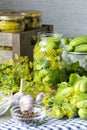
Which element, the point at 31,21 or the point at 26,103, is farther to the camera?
the point at 31,21

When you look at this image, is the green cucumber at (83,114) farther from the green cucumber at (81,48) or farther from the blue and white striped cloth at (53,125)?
the green cucumber at (81,48)

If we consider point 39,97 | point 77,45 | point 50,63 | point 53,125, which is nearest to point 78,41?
point 77,45

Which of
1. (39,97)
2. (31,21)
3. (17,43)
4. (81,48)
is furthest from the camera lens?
(31,21)

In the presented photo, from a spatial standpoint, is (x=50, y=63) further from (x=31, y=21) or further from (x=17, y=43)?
(x=31, y=21)

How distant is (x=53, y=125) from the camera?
922 millimetres

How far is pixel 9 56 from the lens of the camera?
1687mm

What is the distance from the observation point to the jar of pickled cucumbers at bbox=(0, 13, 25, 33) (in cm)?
166

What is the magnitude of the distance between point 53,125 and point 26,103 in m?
0.11

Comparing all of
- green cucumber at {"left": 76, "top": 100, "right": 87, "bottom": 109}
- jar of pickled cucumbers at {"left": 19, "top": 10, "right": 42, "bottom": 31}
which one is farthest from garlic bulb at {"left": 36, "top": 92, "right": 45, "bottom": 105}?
jar of pickled cucumbers at {"left": 19, "top": 10, "right": 42, "bottom": 31}

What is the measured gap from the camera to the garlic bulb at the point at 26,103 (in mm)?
975

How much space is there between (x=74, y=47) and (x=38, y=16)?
623 millimetres

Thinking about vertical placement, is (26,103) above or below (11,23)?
below

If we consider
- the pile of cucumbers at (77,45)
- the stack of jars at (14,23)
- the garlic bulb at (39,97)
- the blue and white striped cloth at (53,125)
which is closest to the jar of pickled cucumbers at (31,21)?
the stack of jars at (14,23)

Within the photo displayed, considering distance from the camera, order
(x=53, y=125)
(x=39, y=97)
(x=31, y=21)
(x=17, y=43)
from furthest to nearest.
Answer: (x=31, y=21)
(x=17, y=43)
(x=39, y=97)
(x=53, y=125)
